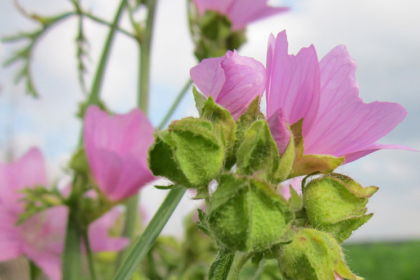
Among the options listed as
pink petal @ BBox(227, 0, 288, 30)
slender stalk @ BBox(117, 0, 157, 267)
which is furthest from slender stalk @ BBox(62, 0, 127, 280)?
pink petal @ BBox(227, 0, 288, 30)

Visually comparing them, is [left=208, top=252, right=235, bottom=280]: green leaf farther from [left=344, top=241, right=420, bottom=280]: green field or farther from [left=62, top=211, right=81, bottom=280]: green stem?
[left=344, top=241, right=420, bottom=280]: green field

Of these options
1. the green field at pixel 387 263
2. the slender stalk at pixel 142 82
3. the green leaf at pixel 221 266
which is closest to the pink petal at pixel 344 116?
the green leaf at pixel 221 266

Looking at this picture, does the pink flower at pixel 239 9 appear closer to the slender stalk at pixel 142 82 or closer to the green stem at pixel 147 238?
the slender stalk at pixel 142 82

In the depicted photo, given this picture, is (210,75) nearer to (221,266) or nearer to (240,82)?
(240,82)

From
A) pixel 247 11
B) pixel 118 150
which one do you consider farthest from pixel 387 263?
pixel 118 150

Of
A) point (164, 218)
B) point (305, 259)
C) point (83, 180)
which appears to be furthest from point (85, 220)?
point (305, 259)
